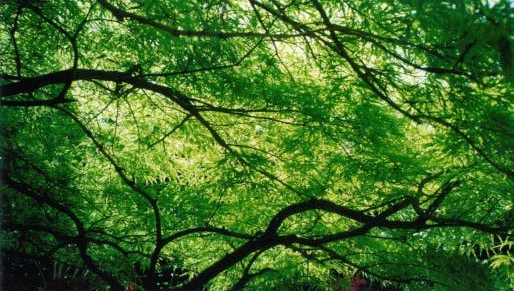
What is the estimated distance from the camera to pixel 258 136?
312 cm

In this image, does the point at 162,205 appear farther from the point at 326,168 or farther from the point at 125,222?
the point at 326,168

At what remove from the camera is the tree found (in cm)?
212

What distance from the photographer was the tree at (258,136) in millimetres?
2117

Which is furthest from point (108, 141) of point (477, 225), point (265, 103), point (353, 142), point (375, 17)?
point (477, 225)

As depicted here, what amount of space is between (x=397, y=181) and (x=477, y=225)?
400 millimetres

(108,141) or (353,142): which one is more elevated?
(108,141)

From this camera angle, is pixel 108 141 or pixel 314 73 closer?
pixel 314 73

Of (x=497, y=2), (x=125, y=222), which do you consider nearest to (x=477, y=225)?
(x=497, y=2)

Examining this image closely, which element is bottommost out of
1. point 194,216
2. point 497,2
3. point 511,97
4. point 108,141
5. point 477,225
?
point 497,2

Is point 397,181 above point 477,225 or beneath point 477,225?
above

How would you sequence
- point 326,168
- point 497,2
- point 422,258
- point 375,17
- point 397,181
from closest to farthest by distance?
point 497,2 < point 375,17 < point 397,181 < point 326,168 < point 422,258

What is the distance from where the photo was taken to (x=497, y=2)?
1.12m

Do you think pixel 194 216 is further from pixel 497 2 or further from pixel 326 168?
pixel 497 2

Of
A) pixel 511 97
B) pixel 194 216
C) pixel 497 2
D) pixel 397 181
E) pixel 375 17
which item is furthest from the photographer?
pixel 194 216
